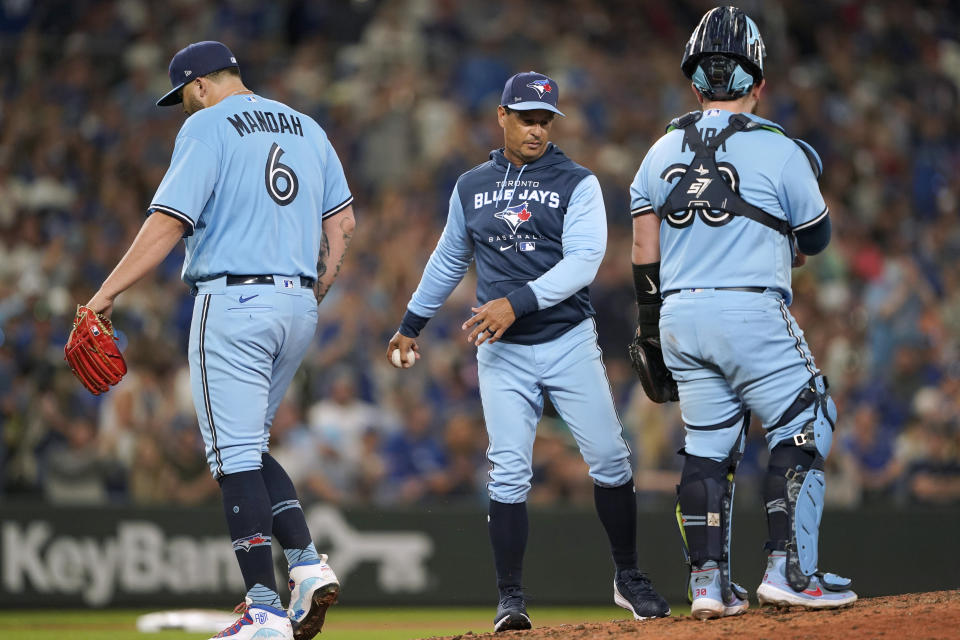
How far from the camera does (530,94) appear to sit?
20.2 feet

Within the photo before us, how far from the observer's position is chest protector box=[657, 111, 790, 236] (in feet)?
17.8

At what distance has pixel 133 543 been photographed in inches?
420

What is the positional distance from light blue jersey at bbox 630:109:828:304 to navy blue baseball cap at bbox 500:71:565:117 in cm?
90

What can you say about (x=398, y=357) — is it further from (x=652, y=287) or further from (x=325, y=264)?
(x=652, y=287)

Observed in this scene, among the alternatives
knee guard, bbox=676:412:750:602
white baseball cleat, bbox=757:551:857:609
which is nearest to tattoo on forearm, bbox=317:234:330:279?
knee guard, bbox=676:412:750:602

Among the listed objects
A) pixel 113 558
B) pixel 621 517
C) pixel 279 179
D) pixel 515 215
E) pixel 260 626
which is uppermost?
pixel 279 179

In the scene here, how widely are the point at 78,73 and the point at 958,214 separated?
33.0 feet

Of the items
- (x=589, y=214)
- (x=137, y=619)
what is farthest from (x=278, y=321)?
(x=137, y=619)

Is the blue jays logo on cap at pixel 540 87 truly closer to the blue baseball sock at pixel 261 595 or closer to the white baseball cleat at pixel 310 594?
the white baseball cleat at pixel 310 594

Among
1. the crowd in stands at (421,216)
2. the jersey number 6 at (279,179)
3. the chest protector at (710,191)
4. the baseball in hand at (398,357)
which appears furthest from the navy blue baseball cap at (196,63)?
the crowd in stands at (421,216)

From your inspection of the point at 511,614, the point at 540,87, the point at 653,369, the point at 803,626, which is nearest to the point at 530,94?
the point at 540,87

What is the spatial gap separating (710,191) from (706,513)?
4.51ft

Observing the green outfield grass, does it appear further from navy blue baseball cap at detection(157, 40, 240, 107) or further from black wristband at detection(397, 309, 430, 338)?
navy blue baseball cap at detection(157, 40, 240, 107)

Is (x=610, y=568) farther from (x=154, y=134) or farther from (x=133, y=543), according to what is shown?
(x=154, y=134)
